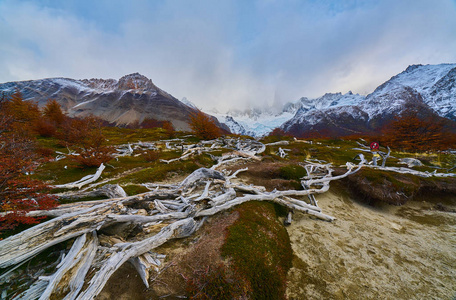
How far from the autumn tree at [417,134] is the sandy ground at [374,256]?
55.2ft

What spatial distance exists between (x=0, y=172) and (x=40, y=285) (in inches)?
142

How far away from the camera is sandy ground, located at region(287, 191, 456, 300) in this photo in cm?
429

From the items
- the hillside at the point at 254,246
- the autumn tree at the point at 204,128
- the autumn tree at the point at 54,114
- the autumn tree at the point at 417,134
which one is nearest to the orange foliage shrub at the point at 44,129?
the autumn tree at the point at 54,114

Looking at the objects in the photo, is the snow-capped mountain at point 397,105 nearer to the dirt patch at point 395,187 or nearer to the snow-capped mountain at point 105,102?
the dirt patch at point 395,187

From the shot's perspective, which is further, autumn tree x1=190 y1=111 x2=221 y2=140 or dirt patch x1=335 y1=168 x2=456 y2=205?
autumn tree x1=190 y1=111 x2=221 y2=140

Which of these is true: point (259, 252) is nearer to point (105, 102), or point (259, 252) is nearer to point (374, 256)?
point (374, 256)

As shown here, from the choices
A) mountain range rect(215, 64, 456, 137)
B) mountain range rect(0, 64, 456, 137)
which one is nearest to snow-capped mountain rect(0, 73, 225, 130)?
mountain range rect(0, 64, 456, 137)

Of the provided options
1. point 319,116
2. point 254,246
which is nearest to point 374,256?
point 254,246

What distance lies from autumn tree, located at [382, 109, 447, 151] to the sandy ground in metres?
16.8

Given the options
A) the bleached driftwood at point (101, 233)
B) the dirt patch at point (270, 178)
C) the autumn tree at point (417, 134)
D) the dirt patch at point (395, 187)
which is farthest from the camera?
the autumn tree at point (417, 134)

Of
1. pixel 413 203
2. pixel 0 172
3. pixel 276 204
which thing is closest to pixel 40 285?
pixel 0 172

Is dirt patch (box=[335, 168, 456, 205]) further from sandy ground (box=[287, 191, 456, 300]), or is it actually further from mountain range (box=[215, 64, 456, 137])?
mountain range (box=[215, 64, 456, 137])

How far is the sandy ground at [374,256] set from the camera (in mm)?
4285

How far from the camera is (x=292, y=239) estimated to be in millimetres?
6074
